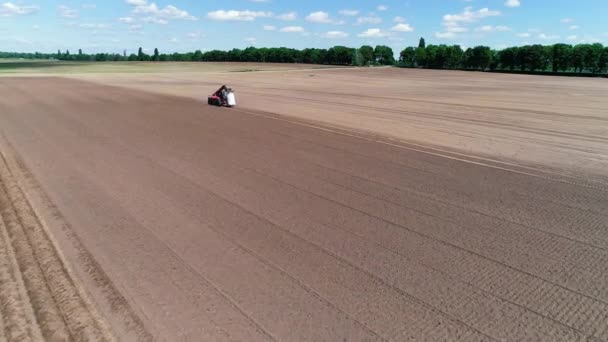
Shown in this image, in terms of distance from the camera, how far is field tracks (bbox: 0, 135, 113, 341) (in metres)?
4.66

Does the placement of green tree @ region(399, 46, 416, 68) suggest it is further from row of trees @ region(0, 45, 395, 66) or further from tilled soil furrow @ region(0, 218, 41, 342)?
tilled soil furrow @ region(0, 218, 41, 342)

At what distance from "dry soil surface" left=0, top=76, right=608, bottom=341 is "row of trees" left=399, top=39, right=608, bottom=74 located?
9617 cm

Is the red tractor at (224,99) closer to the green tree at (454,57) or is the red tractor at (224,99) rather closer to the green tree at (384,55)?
the green tree at (454,57)

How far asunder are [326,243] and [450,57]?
396 feet

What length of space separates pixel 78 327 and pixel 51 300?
0.78 meters

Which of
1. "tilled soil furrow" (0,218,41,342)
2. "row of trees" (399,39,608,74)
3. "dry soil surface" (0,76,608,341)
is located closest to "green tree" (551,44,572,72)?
"row of trees" (399,39,608,74)

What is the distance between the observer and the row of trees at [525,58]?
89.1 m

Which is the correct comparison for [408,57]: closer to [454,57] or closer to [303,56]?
[454,57]

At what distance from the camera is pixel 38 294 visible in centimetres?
538

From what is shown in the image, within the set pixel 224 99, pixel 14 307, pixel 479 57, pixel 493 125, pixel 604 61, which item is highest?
pixel 479 57

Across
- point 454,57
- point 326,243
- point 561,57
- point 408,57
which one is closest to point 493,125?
point 326,243

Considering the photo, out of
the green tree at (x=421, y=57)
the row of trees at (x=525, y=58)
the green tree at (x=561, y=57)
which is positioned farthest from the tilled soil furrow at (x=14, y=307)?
the green tree at (x=421, y=57)

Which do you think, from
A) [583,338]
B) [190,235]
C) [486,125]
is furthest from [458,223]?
[486,125]

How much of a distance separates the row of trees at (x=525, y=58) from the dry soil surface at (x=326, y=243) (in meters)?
96.2
